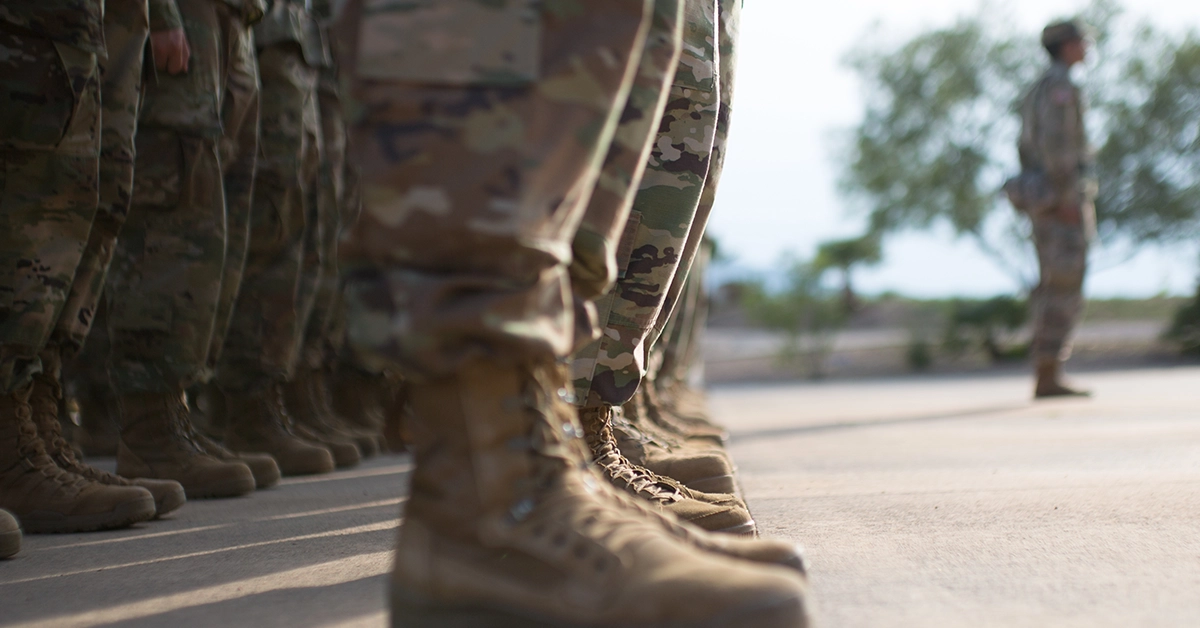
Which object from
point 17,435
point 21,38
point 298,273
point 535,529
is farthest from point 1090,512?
point 298,273

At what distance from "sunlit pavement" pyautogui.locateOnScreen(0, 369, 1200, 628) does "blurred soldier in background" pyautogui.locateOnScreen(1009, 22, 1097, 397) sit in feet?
12.3

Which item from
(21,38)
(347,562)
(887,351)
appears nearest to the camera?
(347,562)

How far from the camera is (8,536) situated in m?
1.72

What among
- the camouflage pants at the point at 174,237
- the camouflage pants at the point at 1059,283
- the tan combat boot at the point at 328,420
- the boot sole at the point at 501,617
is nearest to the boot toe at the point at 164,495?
the camouflage pants at the point at 174,237

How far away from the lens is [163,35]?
2.54m

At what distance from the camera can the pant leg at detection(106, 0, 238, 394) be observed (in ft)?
8.50

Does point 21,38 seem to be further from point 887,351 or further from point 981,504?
point 887,351

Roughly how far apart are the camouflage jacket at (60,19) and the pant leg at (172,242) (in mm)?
472

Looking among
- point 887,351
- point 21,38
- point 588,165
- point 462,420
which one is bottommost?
point 887,351

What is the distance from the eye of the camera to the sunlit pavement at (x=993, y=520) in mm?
1220

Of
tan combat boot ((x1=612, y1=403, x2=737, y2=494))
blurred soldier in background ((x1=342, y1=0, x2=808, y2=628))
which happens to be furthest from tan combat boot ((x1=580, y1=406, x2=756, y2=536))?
blurred soldier in background ((x1=342, y1=0, x2=808, y2=628))

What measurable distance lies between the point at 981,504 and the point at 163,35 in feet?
7.33

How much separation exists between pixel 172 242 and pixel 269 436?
913 mm

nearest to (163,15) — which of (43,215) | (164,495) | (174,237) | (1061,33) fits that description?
(174,237)
